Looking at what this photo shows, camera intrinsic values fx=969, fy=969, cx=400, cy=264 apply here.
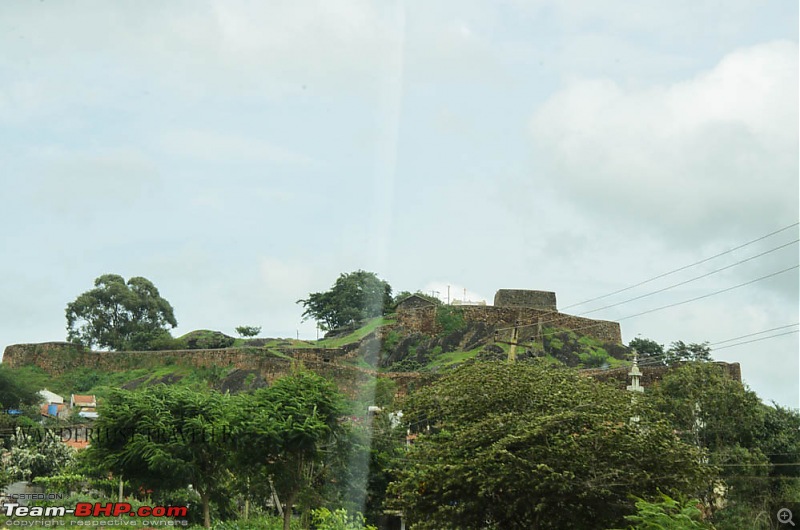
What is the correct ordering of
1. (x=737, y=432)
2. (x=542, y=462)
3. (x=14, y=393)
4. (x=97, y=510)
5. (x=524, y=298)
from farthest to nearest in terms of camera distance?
(x=524, y=298) < (x=14, y=393) < (x=737, y=432) < (x=97, y=510) < (x=542, y=462)

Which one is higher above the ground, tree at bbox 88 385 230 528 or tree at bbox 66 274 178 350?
tree at bbox 66 274 178 350

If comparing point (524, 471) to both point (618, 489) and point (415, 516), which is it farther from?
point (415, 516)

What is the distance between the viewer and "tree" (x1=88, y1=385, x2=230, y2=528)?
18.2 metres

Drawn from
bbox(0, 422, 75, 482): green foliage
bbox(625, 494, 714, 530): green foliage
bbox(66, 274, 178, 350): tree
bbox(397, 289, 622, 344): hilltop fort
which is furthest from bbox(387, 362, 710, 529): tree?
bbox(66, 274, 178, 350): tree

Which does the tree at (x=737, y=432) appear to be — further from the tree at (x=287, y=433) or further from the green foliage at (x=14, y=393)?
the green foliage at (x=14, y=393)

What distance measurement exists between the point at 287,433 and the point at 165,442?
7.71 ft

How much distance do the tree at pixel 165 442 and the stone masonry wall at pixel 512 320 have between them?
28.3m

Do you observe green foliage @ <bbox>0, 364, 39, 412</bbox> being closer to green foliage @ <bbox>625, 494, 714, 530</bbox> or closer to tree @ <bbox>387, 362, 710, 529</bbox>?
tree @ <bbox>387, 362, 710, 529</bbox>

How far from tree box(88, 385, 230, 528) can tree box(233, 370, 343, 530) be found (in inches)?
21.9

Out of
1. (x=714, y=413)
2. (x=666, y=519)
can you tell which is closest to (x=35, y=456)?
(x=714, y=413)

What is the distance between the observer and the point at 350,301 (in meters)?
55.8

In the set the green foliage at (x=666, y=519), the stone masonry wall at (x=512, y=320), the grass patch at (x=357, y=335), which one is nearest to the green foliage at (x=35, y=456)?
the green foliage at (x=666, y=519)

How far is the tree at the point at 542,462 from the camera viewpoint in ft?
57.3

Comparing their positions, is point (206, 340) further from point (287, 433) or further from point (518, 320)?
point (287, 433)
